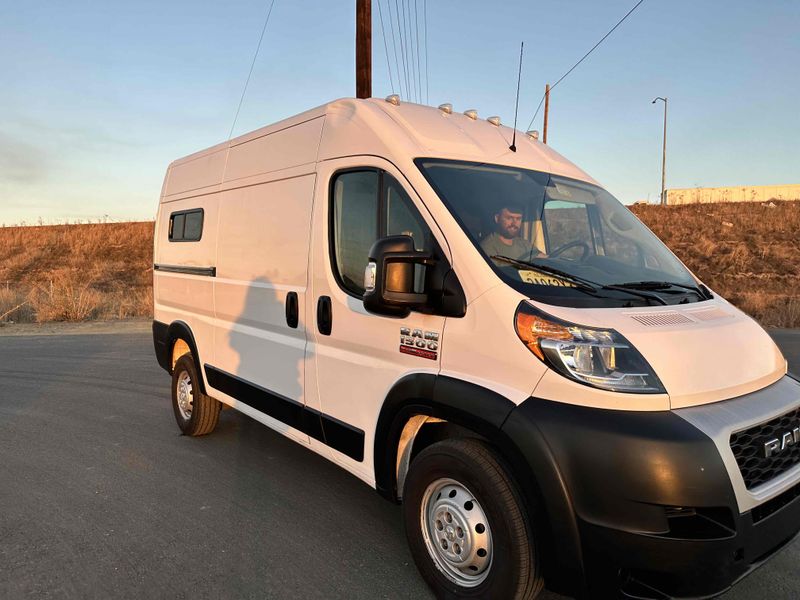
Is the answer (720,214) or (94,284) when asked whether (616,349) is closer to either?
(94,284)

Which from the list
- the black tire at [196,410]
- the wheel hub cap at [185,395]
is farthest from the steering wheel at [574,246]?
the wheel hub cap at [185,395]

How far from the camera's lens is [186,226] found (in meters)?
5.42

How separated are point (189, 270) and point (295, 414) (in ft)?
7.17

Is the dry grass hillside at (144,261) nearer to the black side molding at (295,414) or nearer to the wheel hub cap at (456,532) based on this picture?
the black side molding at (295,414)

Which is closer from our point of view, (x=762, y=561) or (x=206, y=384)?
(x=762, y=561)

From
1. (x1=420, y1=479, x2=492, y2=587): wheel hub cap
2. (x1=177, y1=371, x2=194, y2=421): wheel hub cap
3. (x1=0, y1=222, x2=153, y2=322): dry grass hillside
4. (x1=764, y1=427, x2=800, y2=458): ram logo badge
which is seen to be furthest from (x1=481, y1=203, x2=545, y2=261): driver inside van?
(x1=0, y1=222, x2=153, y2=322): dry grass hillside

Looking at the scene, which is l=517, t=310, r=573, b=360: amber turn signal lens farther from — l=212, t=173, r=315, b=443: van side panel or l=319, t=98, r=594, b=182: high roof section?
l=212, t=173, r=315, b=443: van side panel

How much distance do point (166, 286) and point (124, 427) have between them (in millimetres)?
1448

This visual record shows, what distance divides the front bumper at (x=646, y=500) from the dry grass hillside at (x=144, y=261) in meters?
12.3

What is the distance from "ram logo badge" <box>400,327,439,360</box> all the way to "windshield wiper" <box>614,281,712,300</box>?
93 centimetres

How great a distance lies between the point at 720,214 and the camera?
1302 inches

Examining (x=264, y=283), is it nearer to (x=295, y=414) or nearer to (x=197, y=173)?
(x=295, y=414)

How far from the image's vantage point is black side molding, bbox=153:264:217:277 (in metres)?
4.81

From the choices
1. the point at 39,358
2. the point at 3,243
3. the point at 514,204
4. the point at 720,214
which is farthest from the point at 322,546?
the point at 3,243
